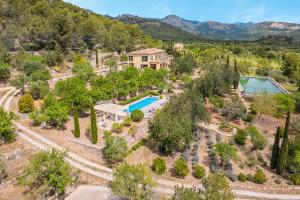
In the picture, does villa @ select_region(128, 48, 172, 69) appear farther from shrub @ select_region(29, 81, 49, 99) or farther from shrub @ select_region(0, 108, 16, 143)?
shrub @ select_region(0, 108, 16, 143)

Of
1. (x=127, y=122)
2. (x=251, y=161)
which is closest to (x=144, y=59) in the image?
(x=127, y=122)

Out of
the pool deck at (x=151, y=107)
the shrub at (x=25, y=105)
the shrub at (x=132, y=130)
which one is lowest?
the shrub at (x=132, y=130)

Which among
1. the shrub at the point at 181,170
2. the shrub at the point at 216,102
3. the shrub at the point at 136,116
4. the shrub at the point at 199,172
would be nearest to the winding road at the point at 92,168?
the shrub at the point at 181,170

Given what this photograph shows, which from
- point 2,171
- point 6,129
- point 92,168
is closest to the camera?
point 2,171

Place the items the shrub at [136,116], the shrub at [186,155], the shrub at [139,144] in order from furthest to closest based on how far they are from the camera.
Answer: the shrub at [136,116] < the shrub at [139,144] < the shrub at [186,155]

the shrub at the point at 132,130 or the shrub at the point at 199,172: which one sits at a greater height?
the shrub at the point at 132,130

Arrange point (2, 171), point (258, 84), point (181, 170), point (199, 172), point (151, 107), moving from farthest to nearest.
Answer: point (258, 84) < point (151, 107) < point (199, 172) < point (181, 170) < point (2, 171)

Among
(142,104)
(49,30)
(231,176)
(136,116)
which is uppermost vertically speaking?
(49,30)

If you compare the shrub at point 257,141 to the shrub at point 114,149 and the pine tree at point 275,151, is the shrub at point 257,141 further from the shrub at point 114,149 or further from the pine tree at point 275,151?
the shrub at point 114,149

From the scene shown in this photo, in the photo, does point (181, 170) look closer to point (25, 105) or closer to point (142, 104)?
point (142, 104)
